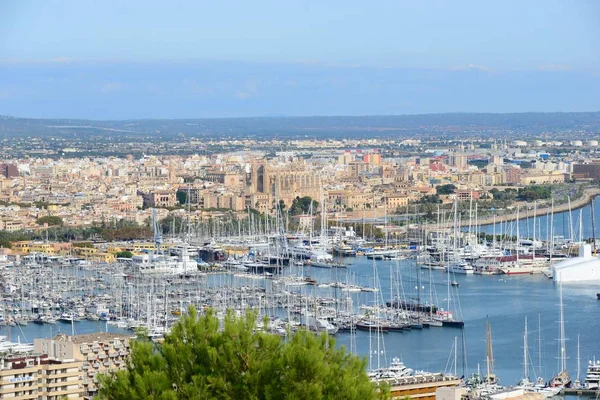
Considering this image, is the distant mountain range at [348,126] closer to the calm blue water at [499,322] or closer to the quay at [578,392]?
the calm blue water at [499,322]

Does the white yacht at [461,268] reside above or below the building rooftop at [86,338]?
below

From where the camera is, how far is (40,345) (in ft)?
28.7

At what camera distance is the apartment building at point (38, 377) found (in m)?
7.71

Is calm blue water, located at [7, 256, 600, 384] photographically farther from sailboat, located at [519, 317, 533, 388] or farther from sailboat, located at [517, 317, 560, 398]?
sailboat, located at [517, 317, 560, 398]

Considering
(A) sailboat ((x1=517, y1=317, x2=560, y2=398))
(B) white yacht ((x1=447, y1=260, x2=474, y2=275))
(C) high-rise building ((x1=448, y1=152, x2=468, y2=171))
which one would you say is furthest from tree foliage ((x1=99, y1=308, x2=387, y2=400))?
(C) high-rise building ((x1=448, y1=152, x2=468, y2=171))

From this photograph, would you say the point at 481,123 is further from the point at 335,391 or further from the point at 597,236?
the point at 335,391

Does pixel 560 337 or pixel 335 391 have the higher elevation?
pixel 335 391

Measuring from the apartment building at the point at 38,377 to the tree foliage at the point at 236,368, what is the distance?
3.53 metres

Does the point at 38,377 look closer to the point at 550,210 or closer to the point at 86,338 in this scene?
the point at 86,338

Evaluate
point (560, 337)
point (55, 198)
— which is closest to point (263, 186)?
point (55, 198)

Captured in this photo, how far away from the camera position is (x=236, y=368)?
4.06 meters

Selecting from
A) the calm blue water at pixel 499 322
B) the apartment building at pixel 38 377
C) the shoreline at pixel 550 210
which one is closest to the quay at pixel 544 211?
the shoreline at pixel 550 210

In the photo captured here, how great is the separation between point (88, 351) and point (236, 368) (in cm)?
485

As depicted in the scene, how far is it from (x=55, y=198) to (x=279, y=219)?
7.27 meters
